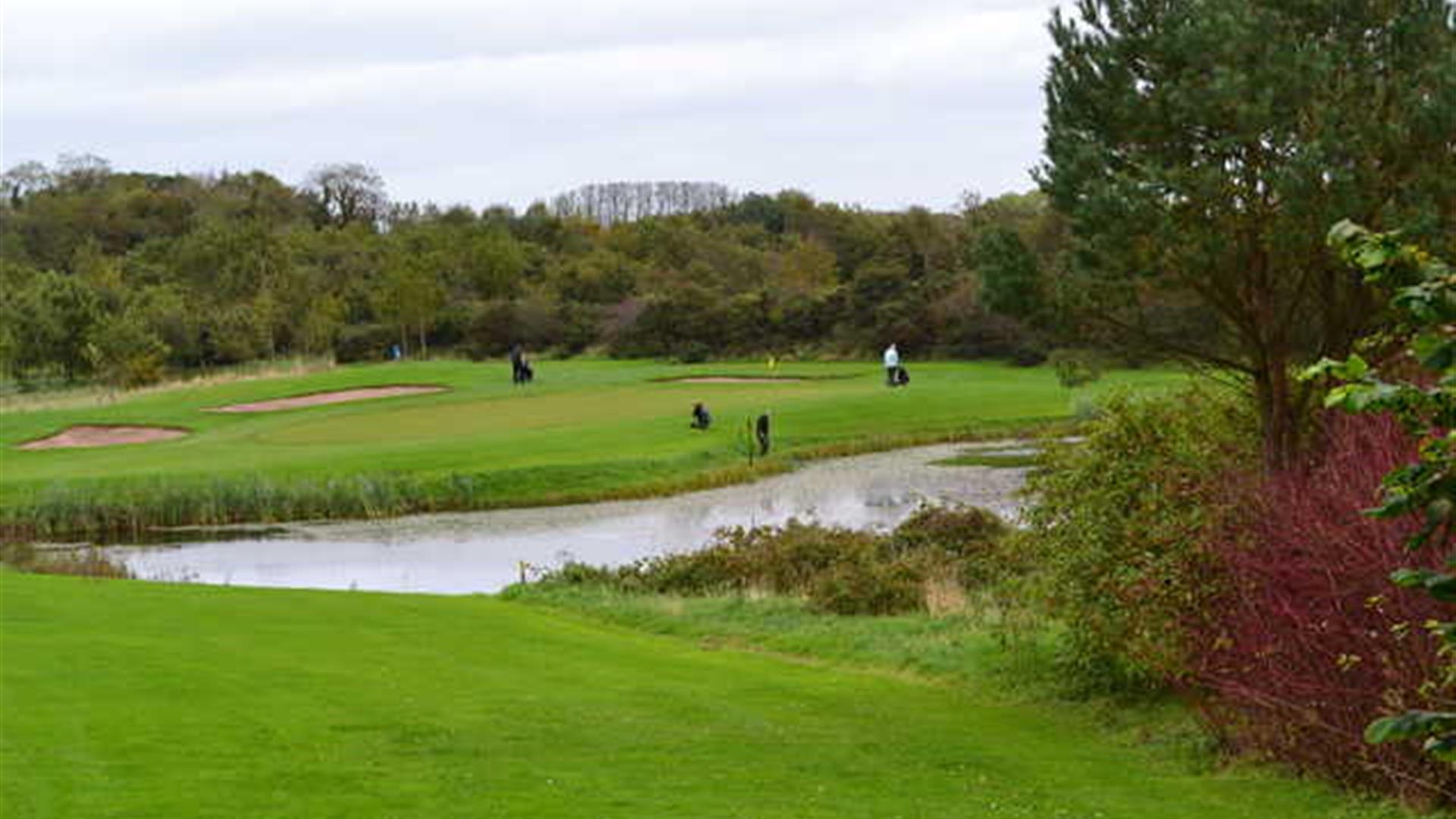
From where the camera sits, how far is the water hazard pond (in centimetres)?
3812

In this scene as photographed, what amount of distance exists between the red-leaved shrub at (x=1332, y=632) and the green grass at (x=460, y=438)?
35.2m

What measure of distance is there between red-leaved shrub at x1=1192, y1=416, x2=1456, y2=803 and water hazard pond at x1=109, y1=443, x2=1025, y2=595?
63.3 ft

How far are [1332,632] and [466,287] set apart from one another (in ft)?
367

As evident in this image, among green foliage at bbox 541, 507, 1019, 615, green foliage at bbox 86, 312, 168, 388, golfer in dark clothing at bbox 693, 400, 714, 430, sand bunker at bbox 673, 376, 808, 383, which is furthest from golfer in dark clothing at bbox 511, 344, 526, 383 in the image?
green foliage at bbox 541, 507, 1019, 615

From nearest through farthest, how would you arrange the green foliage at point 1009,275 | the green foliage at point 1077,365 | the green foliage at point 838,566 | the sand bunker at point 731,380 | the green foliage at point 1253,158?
the green foliage at point 1253,158 < the green foliage at point 1009,275 < the green foliage at point 1077,365 < the green foliage at point 838,566 < the sand bunker at point 731,380

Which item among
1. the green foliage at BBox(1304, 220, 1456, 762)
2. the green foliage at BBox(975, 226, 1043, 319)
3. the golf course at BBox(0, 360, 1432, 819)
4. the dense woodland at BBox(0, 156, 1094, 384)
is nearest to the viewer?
the green foliage at BBox(1304, 220, 1456, 762)

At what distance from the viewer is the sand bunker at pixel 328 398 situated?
7275cm

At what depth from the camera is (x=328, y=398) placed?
75375 mm

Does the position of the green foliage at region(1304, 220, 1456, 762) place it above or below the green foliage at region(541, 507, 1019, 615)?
above

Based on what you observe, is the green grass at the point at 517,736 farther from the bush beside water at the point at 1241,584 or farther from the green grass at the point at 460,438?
the green grass at the point at 460,438

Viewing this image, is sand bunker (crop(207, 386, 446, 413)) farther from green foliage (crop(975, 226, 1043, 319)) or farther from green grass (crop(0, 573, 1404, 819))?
green foliage (crop(975, 226, 1043, 319))

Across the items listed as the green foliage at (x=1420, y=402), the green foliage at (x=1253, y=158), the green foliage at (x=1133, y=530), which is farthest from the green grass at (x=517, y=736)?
the green foliage at (x=1420, y=402)

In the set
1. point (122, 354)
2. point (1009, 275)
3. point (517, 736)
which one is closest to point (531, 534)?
point (1009, 275)

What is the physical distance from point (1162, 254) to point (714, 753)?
8.70 m
